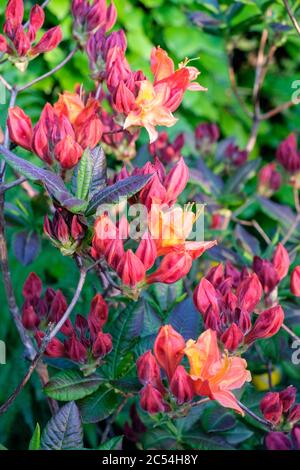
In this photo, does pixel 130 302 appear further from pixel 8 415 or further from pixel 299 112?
pixel 299 112

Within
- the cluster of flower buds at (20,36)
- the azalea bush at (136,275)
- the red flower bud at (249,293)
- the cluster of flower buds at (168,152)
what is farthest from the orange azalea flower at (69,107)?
the cluster of flower buds at (168,152)

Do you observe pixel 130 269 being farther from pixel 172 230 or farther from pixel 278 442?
pixel 278 442

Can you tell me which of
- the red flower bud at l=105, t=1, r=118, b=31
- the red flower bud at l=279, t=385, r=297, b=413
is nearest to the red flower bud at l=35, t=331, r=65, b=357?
the red flower bud at l=279, t=385, r=297, b=413

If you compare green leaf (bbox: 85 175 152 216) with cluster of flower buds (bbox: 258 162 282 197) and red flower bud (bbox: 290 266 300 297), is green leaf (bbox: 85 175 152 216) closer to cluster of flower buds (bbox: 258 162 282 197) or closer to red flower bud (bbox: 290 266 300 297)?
red flower bud (bbox: 290 266 300 297)

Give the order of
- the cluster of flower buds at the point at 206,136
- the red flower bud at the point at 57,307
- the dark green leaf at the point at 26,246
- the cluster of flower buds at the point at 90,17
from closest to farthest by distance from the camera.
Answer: the red flower bud at the point at 57,307
the cluster of flower buds at the point at 90,17
the dark green leaf at the point at 26,246
the cluster of flower buds at the point at 206,136

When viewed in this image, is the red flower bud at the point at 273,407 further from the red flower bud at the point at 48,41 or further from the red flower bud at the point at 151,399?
the red flower bud at the point at 48,41

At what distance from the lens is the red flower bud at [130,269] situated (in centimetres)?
96

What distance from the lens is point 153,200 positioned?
3.19 feet

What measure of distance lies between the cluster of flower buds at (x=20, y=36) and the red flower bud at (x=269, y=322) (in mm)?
529

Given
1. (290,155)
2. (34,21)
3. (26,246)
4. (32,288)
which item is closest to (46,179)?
(32,288)

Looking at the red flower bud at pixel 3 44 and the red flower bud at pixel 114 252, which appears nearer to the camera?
the red flower bud at pixel 114 252

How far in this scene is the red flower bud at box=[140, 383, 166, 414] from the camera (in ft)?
3.12

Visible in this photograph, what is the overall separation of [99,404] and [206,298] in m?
0.23
